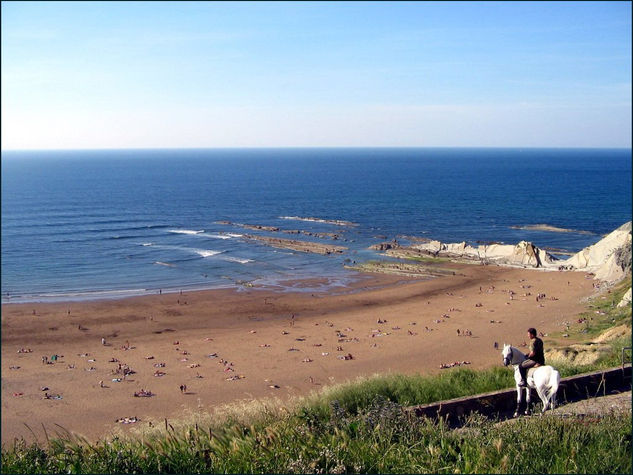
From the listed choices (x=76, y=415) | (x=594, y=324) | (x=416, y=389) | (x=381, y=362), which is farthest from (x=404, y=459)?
(x=594, y=324)

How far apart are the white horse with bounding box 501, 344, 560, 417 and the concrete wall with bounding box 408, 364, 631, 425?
1.97ft

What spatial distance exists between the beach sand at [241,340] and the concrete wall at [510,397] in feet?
22.1

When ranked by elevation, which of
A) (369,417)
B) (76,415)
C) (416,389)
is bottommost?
(76,415)

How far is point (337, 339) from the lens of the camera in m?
27.6

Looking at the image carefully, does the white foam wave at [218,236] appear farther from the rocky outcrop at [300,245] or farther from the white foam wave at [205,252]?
the white foam wave at [205,252]

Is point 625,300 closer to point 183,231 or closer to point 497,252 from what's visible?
point 497,252

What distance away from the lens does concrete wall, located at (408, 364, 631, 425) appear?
11.7m

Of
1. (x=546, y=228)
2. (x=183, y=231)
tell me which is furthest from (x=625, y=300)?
(x=183, y=231)

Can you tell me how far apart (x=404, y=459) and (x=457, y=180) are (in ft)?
416

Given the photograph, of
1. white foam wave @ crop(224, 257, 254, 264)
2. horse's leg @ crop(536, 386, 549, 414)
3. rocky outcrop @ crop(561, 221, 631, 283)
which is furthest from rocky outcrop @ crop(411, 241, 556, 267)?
horse's leg @ crop(536, 386, 549, 414)

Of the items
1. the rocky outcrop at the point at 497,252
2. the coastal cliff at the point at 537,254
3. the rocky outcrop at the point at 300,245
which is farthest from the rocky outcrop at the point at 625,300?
the rocky outcrop at the point at 300,245

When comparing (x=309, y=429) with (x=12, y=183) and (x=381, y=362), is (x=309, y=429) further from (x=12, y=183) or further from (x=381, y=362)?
(x=12, y=183)

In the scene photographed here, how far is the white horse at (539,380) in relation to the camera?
10.8 metres

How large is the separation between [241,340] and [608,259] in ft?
94.8
